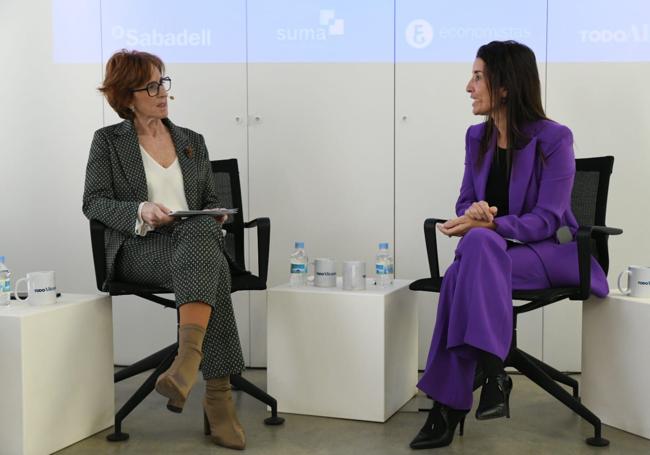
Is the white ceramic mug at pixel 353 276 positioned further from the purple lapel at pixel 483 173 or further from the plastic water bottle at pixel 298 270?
the purple lapel at pixel 483 173

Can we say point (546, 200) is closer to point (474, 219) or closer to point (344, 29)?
point (474, 219)

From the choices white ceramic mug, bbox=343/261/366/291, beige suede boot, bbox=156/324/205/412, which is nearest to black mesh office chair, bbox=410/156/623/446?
white ceramic mug, bbox=343/261/366/291

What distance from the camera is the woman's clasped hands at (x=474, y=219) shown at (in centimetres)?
272

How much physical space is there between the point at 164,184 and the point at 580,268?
1.48 m

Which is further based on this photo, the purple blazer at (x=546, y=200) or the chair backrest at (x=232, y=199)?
the chair backrest at (x=232, y=199)

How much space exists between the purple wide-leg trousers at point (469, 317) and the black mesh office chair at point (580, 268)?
0.19 meters

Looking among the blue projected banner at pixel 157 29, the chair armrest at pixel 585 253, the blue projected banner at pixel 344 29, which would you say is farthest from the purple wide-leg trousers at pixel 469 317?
the blue projected banner at pixel 157 29

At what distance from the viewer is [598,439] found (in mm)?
2637

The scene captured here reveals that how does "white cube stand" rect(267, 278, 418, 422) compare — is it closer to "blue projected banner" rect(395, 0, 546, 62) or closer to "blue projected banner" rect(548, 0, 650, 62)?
"blue projected banner" rect(395, 0, 546, 62)

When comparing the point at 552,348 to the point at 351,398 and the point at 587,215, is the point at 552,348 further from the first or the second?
the point at 351,398

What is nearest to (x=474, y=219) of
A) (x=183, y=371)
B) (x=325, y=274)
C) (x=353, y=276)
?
(x=353, y=276)

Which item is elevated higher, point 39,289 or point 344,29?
point 344,29

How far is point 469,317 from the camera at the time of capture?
2.42 m

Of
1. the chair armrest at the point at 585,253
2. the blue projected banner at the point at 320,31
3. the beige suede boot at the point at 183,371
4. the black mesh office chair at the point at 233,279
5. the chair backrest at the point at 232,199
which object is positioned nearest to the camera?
the beige suede boot at the point at 183,371
